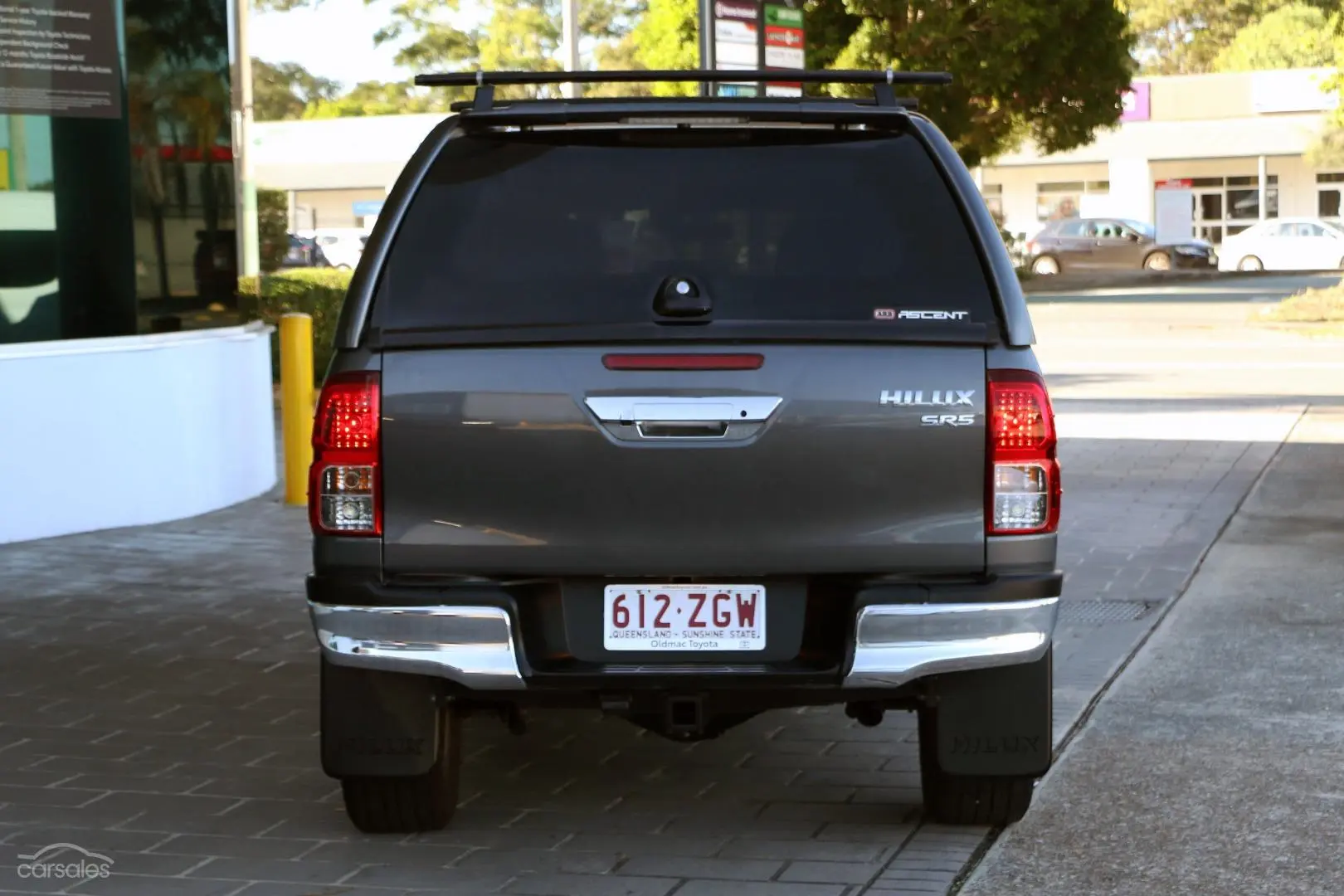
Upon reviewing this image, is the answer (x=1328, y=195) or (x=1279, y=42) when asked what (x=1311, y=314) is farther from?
(x=1279, y=42)

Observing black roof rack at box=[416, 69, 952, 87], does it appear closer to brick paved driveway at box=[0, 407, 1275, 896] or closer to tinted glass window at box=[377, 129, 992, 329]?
tinted glass window at box=[377, 129, 992, 329]

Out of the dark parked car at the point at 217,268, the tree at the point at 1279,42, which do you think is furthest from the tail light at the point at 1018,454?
the tree at the point at 1279,42

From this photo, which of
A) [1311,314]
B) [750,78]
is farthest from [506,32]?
[750,78]

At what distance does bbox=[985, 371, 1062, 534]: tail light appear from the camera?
4.64 meters

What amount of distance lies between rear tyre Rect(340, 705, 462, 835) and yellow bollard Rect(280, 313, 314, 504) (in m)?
6.20

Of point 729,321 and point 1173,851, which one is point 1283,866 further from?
point 729,321

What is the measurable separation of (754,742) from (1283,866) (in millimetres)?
1835

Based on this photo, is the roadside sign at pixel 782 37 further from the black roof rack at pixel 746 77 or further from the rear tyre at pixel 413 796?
the rear tyre at pixel 413 796

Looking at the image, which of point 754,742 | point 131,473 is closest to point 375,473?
point 754,742

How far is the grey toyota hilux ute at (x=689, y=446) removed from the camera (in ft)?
15.2

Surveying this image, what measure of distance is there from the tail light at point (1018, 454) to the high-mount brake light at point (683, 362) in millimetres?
562

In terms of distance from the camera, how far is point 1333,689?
22.5 ft

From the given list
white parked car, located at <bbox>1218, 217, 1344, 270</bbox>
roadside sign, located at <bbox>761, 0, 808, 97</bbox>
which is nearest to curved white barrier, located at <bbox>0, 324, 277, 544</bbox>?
roadside sign, located at <bbox>761, 0, 808, 97</bbox>

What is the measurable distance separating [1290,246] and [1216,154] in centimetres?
1174
